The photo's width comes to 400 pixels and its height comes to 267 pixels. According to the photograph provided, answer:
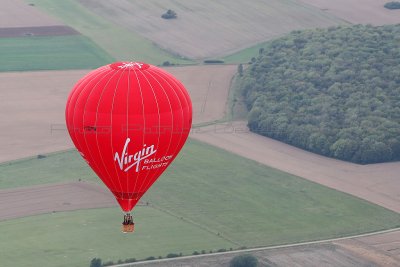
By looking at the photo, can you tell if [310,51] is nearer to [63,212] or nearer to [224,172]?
[224,172]

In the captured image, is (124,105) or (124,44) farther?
(124,44)

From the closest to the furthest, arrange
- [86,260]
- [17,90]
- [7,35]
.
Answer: [86,260] → [17,90] → [7,35]

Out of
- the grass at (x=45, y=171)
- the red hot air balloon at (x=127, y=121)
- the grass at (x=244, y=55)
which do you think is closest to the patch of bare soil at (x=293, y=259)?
the red hot air balloon at (x=127, y=121)

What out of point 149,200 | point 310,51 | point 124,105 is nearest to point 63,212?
point 149,200

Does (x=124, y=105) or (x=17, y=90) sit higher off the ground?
(x=124, y=105)

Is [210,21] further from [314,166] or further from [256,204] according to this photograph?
[256,204]

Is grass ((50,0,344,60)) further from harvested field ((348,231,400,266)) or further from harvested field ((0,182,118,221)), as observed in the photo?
harvested field ((348,231,400,266))

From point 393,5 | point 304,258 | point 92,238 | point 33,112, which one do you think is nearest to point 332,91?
point 33,112

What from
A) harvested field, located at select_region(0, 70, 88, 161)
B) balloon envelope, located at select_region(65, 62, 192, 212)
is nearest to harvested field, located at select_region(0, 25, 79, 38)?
harvested field, located at select_region(0, 70, 88, 161)
